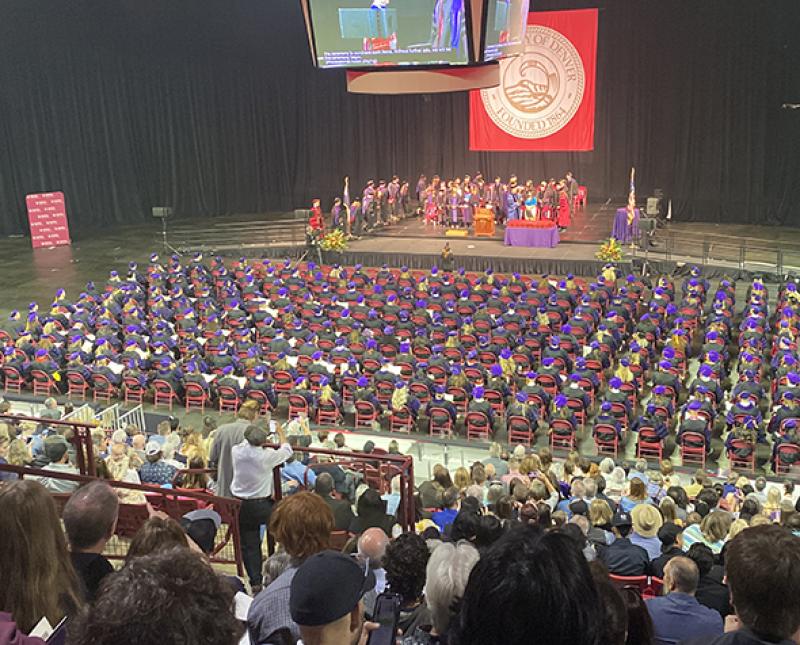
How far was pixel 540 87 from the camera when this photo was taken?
26688 mm

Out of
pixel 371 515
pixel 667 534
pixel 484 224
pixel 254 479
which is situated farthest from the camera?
pixel 484 224

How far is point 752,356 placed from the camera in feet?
42.7

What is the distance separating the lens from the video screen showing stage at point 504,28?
18.5 m

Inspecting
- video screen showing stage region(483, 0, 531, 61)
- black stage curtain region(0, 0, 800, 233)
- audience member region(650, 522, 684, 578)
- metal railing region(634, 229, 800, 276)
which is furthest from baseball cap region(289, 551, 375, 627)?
black stage curtain region(0, 0, 800, 233)

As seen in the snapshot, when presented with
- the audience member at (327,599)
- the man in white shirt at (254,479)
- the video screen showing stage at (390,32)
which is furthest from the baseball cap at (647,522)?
the video screen showing stage at (390,32)

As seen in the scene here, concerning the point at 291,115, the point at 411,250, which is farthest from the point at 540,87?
the point at 291,115

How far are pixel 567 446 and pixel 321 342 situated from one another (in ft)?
16.3

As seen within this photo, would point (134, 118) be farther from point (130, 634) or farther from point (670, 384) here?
point (130, 634)

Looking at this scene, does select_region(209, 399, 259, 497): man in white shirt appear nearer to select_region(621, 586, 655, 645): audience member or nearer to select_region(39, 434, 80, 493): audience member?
select_region(39, 434, 80, 493): audience member

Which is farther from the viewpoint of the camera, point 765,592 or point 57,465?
point 57,465

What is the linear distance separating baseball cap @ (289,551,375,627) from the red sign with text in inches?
993

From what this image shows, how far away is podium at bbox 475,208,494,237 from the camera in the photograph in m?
24.4

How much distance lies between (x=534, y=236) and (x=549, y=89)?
6341mm

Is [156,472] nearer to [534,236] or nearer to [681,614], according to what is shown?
[681,614]
